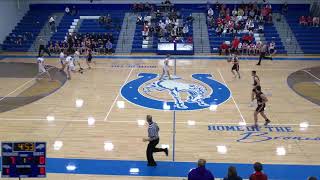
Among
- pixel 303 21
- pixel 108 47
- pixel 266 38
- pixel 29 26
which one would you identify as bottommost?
pixel 108 47

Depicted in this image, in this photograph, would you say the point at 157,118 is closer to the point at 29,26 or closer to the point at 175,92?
the point at 175,92

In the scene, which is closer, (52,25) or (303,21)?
(303,21)

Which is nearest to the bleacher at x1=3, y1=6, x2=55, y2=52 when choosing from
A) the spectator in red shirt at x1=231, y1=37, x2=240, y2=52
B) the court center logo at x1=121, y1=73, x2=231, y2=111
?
the court center logo at x1=121, y1=73, x2=231, y2=111

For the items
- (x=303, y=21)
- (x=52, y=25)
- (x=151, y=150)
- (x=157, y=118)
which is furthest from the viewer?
(x=52, y=25)

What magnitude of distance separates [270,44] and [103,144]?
74.7 feet

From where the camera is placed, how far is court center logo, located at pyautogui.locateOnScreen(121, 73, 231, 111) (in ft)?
57.9

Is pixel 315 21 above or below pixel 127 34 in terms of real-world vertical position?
above

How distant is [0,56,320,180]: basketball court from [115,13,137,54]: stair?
24.1 feet

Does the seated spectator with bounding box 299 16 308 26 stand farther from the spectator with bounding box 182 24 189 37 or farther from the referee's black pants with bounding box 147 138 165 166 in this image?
the referee's black pants with bounding box 147 138 165 166

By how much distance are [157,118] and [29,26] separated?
25538mm

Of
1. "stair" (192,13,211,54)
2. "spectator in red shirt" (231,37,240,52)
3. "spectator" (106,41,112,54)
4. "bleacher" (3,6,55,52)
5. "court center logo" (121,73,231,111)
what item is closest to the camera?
"court center logo" (121,73,231,111)

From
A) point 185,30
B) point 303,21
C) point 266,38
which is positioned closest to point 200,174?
point 266,38

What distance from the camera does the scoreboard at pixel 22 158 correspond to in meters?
7.98

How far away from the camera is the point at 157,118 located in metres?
15.5
